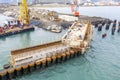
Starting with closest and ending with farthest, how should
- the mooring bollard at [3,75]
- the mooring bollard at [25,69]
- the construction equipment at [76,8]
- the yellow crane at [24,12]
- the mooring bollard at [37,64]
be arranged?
the mooring bollard at [3,75] < the mooring bollard at [25,69] < the mooring bollard at [37,64] < the yellow crane at [24,12] < the construction equipment at [76,8]

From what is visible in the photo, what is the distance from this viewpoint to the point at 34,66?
117 ft

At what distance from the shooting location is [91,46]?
51.8m

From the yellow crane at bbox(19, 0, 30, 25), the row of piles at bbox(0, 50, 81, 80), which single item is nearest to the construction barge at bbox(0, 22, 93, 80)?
the row of piles at bbox(0, 50, 81, 80)

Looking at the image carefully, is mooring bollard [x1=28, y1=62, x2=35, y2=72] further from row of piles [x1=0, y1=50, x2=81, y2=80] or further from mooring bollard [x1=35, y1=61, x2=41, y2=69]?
mooring bollard [x1=35, y1=61, x2=41, y2=69]

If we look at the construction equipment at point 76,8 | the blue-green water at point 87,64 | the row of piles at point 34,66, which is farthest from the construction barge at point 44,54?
the construction equipment at point 76,8

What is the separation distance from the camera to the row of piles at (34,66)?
3253 cm

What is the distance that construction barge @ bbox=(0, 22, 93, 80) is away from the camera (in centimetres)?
3383

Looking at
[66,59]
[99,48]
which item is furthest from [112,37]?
[66,59]

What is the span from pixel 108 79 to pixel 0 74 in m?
19.1

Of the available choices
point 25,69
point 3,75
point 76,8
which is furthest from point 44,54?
point 76,8

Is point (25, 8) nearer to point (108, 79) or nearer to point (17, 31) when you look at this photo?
point (17, 31)

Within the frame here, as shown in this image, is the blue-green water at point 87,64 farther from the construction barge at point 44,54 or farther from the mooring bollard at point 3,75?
the mooring bollard at point 3,75

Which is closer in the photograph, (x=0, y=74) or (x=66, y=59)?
(x=0, y=74)

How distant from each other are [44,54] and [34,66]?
13.0 feet
